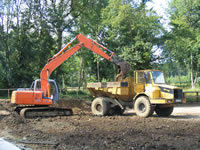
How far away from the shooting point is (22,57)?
1059 inches

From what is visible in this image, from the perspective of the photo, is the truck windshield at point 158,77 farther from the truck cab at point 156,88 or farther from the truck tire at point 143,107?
the truck tire at point 143,107

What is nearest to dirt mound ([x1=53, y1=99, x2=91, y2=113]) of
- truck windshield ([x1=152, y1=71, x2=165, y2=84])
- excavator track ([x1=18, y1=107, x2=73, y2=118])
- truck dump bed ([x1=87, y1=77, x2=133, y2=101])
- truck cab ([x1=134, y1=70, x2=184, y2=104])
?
Result: truck dump bed ([x1=87, y1=77, x2=133, y2=101])

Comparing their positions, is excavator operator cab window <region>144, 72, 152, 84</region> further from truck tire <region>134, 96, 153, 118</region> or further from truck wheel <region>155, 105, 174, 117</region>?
truck wheel <region>155, 105, 174, 117</region>

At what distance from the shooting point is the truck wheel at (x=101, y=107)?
1433 cm

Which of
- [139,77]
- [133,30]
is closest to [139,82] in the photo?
[139,77]

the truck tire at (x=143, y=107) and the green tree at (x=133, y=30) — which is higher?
the green tree at (x=133, y=30)

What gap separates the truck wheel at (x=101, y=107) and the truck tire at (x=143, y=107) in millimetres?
1840

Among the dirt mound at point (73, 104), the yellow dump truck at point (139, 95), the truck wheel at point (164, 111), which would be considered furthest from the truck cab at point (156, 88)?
the dirt mound at point (73, 104)

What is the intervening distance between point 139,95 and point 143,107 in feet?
2.34

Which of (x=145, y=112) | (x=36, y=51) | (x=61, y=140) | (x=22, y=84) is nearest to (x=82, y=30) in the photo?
(x=36, y=51)

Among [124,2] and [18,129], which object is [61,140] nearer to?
[18,129]

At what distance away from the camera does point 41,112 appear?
13.4 meters

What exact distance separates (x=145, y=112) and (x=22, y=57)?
59.4ft

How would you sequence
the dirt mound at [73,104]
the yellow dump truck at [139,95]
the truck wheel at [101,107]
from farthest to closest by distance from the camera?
the dirt mound at [73,104] < the truck wheel at [101,107] < the yellow dump truck at [139,95]
